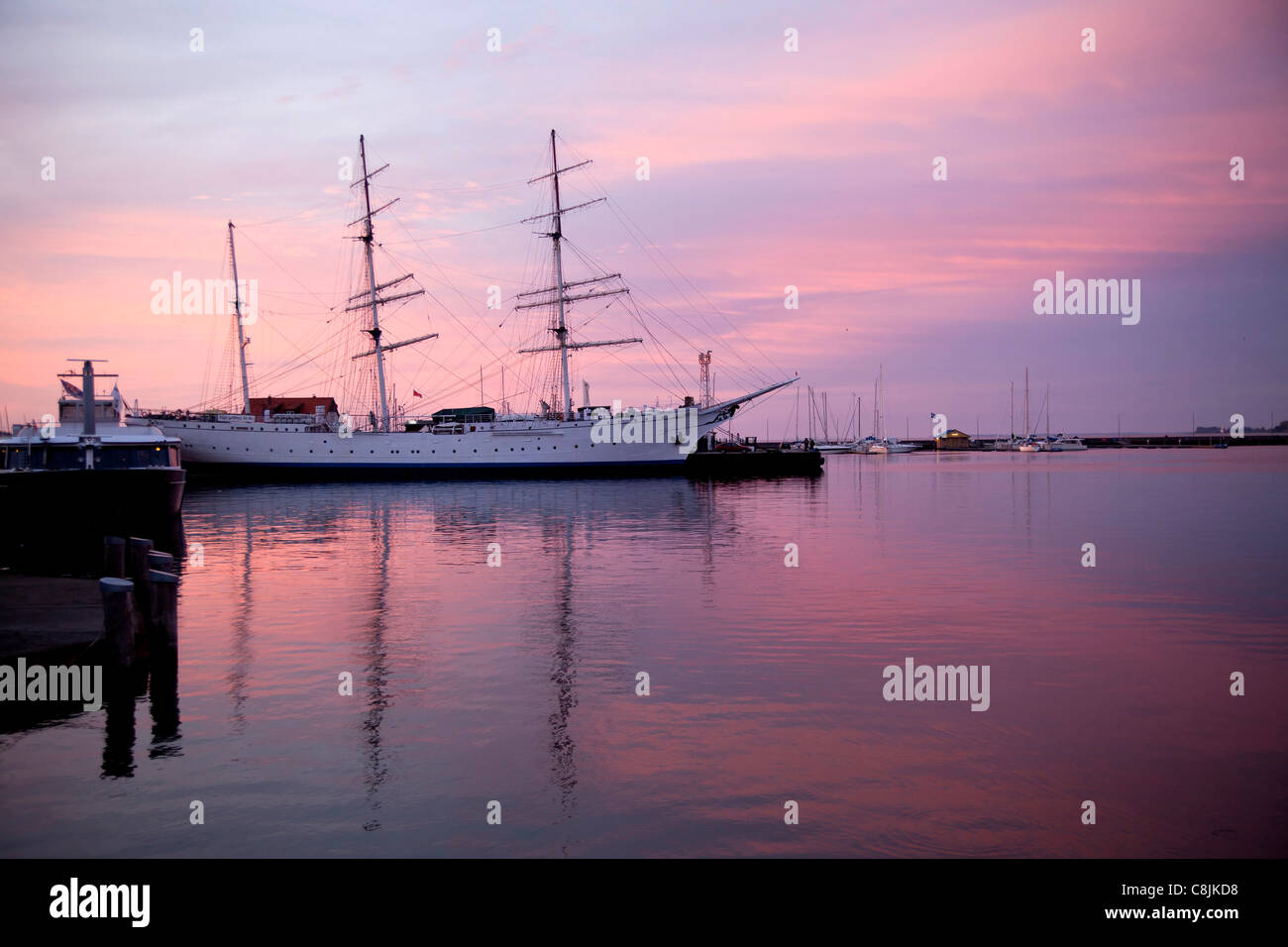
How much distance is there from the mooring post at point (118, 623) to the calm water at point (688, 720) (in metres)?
1.15

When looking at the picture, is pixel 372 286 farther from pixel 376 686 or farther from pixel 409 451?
pixel 376 686

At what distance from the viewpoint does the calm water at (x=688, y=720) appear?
7973 mm

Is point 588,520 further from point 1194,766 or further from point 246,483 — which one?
point 246,483

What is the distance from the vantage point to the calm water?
797 centimetres

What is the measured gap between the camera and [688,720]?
11.1 metres

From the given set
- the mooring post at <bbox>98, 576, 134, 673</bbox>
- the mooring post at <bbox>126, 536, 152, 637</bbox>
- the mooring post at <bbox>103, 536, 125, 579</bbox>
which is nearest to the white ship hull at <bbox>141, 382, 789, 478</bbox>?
the mooring post at <bbox>103, 536, 125, 579</bbox>

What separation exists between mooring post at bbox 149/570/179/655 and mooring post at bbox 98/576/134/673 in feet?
2.49

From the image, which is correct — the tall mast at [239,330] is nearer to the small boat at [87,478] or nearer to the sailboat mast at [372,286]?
the sailboat mast at [372,286]

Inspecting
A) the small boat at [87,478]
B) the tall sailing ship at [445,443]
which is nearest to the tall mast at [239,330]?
the tall sailing ship at [445,443]

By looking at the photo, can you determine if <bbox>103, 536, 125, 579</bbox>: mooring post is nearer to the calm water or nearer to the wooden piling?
the calm water
